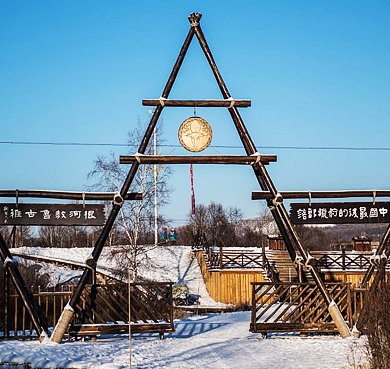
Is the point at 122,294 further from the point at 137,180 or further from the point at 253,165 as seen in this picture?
the point at 137,180

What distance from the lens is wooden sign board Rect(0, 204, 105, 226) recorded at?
1153cm

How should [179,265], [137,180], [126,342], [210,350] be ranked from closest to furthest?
[210,350] → [126,342] → [137,180] → [179,265]

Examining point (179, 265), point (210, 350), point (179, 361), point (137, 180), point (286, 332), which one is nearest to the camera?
point (179, 361)

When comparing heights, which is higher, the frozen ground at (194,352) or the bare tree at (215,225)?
the bare tree at (215,225)

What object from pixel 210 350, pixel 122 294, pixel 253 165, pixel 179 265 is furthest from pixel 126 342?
pixel 179 265

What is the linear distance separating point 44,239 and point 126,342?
143 ft

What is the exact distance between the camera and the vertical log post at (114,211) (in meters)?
10.8

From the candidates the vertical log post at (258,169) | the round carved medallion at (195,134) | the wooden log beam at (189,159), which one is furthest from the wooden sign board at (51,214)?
the vertical log post at (258,169)

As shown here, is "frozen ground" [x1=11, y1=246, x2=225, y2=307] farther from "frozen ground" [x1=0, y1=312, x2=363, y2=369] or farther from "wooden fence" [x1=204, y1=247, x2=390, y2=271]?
"frozen ground" [x1=0, y1=312, x2=363, y2=369]

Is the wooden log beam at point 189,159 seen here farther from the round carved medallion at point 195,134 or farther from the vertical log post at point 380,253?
the vertical log post at point 380,253

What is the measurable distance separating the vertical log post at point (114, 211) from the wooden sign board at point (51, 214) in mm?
379

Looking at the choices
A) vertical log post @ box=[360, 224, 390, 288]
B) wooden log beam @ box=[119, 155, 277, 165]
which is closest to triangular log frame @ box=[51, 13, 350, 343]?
wooden log beam @ box=[119, 155, 277, 165]

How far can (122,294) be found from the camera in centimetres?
1170

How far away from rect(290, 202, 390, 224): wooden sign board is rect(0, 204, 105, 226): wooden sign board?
431cm
